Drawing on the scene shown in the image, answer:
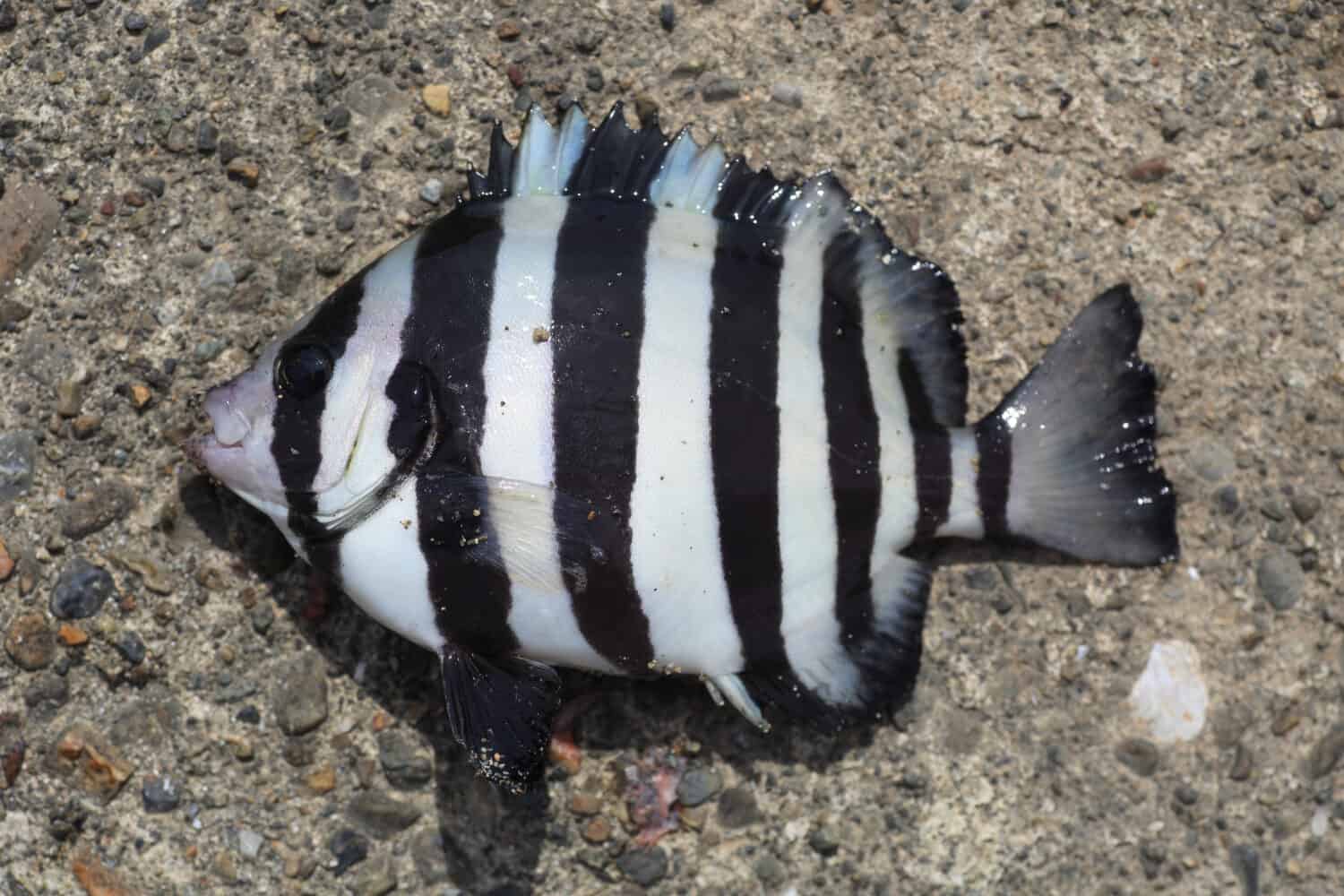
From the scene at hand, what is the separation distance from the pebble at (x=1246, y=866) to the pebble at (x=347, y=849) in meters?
1.68

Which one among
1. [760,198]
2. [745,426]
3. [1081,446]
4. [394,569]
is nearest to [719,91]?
[760,198]

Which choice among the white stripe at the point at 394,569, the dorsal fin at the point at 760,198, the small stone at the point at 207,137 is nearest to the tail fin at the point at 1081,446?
the dorsal fin at the point at 760,198

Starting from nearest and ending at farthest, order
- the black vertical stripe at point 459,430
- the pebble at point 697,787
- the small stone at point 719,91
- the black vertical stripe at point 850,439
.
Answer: the black vertical stripe at point 459,430
the black vertical stripe at point 850,439
the pebble at point 697,787
the small stone at point 719,91

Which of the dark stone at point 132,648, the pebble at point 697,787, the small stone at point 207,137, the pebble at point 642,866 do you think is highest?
the small stone at point 207,137

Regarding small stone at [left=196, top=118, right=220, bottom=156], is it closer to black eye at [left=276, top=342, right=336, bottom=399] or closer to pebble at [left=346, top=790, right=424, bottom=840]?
black eye at [left=276, top=342, right=336, bottom=399]

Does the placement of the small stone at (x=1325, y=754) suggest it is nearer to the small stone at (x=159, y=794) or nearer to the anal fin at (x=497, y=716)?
the anal fin at (x=497, y=716)

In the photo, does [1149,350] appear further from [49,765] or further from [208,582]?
[49,765]

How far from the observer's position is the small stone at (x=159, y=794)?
2.29m

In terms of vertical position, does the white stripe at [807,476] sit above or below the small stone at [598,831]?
above

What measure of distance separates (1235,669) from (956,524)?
27.0 inches

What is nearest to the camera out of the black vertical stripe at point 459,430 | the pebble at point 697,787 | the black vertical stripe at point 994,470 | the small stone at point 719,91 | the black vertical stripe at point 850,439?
the black vertical stripe at point 459,430

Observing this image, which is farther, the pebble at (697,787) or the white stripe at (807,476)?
the pebble at (697,787)

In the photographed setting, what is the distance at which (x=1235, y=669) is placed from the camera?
2434 mm

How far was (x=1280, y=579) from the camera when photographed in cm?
244
